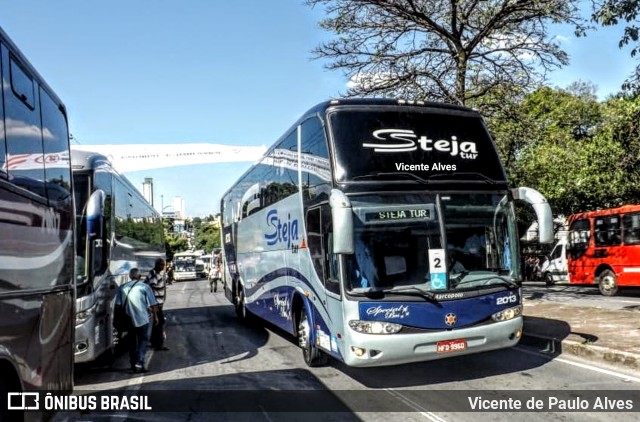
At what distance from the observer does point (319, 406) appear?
648cm

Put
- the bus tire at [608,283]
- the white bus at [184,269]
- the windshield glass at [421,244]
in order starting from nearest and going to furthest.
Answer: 1. the windshield glass at [421,244]
2. the bus tire at [608,283]
3. the white bus at [184,269]

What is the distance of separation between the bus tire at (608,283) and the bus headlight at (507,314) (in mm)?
13922

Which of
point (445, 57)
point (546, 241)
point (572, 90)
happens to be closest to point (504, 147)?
point (445, 57)

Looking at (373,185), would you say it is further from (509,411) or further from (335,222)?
(509,411)

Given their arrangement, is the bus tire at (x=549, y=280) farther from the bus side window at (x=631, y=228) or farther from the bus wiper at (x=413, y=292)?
the bus wiper at (x=413, y=292)

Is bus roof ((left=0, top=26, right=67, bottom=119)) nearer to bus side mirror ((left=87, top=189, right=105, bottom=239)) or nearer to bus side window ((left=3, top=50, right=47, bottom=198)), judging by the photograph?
bus side window ((left=3, top=50, right=47, bottom=198))

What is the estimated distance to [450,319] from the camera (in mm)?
6934

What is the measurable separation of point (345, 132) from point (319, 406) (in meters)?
3.42

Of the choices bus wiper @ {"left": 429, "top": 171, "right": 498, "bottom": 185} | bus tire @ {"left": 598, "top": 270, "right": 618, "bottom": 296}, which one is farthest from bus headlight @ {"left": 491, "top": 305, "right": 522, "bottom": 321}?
bus tire @ {"left": 598, "top": 270, "right": 618, "bottom": 296}

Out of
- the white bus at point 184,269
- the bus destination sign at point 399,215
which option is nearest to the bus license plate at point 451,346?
the bus destination sign at point 399,215

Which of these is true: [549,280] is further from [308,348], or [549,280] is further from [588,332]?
[308,348]

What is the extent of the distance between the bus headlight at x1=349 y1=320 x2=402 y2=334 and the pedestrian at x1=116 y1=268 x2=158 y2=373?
3762 mm

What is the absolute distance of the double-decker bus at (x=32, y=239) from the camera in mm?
3959

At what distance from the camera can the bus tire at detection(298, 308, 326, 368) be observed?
27.8ft
